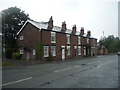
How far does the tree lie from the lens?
4072 cm

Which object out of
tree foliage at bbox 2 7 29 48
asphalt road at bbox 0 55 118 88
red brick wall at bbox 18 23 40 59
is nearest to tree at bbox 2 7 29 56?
tree foliage at bbox 2 7 29 48

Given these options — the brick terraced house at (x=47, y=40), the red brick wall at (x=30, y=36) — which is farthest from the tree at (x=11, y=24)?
the red brick wall at (x=30, y=36)

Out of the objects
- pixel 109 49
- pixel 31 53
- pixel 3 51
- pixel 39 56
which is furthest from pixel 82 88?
pixel 109 49

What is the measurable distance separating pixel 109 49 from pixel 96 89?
283ft

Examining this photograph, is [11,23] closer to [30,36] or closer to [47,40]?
[30,36]

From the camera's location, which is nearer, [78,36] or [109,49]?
[78,36]

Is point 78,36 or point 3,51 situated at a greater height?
point 78,36

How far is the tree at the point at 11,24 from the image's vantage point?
40719 millimetres

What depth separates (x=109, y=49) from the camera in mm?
90625

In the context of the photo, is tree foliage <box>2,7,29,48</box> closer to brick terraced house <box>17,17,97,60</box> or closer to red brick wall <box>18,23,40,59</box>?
brick terraced house <box>17,17,97,60</box>

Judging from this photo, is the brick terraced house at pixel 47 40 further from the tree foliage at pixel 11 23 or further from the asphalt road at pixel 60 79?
the asphalt road at pixel 60 79

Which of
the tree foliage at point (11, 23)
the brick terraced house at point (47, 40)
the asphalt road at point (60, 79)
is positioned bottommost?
the asphalt road at point (60, 79)

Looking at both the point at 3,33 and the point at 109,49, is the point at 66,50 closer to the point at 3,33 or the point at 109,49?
the point at 3,33

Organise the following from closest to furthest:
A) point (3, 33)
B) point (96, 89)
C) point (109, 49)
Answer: point (96, 89) < point (3, 33) < point (109, 49)
